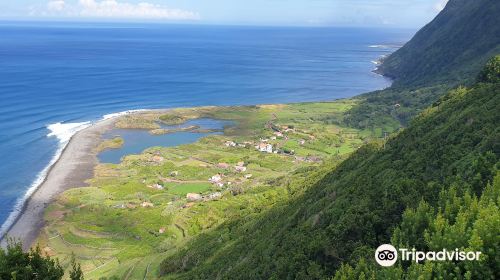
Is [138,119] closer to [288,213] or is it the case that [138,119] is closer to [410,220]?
[288,213]

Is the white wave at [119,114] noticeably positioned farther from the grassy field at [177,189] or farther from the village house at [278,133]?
the village house at [278,133]

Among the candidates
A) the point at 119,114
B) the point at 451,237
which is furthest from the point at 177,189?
the point at 451,237

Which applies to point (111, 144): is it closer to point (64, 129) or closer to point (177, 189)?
point (64, 129)

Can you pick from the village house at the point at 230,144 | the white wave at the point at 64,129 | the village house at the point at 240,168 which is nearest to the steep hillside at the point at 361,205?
the village house at the point at 240,168

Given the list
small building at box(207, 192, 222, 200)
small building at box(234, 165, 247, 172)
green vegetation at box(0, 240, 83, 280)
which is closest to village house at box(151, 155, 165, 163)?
small building at box(234, 165, 247, 172)

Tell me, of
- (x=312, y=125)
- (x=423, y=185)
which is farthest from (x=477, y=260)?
(x=312, y=125)

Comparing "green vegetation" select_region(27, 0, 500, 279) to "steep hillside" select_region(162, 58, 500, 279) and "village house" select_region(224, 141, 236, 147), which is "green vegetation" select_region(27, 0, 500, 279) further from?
"village house" select_region(224, 141, 236, 147)
